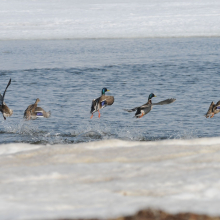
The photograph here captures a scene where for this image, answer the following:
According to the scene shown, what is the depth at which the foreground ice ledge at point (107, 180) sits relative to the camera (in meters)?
2.93

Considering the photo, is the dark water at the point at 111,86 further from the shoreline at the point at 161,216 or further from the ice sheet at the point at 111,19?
the shoreline at the point at 161,216

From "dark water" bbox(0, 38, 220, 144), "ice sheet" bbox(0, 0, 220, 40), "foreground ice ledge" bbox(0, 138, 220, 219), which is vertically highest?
"ice sheet" bbox(0, 0, 220, 40)

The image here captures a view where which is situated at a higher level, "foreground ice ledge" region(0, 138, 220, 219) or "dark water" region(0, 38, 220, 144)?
"foreground ice ledge" region(0, 138, 220, 219)

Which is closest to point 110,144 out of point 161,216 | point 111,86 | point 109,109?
point 161,216

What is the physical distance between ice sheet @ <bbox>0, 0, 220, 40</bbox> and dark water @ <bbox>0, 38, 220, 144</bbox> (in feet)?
4.00

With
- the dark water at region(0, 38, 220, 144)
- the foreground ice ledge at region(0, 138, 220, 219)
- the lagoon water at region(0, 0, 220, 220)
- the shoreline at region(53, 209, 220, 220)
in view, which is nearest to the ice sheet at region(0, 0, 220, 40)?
the lagoon water at region(0, 0, 220, 220)

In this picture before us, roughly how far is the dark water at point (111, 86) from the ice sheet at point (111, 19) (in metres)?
1.22

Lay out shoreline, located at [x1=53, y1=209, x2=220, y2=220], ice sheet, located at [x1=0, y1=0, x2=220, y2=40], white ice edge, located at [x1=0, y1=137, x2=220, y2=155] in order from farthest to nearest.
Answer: ice sheet, located at [x1=0, y1=0, x2=220, y2=40]
white ice edge, located at [x1=0, y1=137, x2=220, y2=155]
shoreline, located at [x1=53, y1=209, x2=220, y2=220]

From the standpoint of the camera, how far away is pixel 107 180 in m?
3.57

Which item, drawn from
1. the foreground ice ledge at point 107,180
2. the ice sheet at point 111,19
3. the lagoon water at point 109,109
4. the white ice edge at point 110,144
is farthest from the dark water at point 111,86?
the foreground ice ledge at point 107,180

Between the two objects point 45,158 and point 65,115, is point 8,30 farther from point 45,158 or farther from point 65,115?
→ point 45,158

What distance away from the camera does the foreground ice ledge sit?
293 cm

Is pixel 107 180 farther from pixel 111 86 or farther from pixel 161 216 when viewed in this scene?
pixel 111 86

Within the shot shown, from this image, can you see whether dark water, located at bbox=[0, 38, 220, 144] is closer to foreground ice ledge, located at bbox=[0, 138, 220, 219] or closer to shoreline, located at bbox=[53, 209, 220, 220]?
foreground ice ledge, located at bbox=[0, 138, 220, 219]
